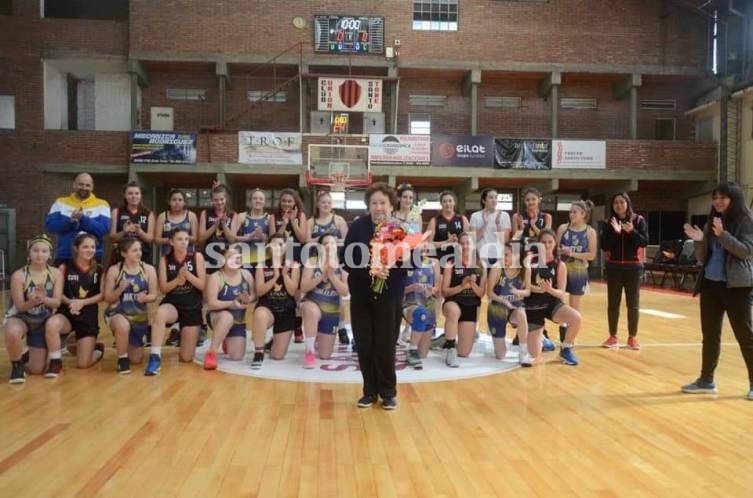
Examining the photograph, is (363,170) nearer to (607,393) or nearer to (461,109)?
(461,109)

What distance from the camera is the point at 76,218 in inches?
218

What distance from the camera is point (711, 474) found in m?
2.84

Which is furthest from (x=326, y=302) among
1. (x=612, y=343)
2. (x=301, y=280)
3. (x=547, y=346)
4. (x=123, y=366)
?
(x=612, y=343)

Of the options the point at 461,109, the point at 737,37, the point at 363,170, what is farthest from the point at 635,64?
the point at 363,170

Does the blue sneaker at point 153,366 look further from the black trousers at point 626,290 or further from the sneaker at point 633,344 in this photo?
the sneaker at point 633,344

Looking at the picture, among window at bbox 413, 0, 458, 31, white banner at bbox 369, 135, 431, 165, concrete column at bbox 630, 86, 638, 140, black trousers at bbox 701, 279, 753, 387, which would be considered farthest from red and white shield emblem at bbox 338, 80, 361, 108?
black trousers at bbox 701, 279, 753, 387

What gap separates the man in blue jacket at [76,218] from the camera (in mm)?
5609

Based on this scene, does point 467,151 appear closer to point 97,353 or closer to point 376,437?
point 97,353

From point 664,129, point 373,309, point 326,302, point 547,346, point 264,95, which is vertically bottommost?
point 547,346

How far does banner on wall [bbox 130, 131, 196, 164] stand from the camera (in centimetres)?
1583

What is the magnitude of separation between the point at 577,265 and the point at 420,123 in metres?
13.0

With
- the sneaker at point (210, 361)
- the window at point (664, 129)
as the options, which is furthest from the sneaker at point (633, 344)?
the window at point (664, 129)

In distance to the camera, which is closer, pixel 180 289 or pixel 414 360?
pixel 414 360

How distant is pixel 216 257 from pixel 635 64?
16.5 metres
